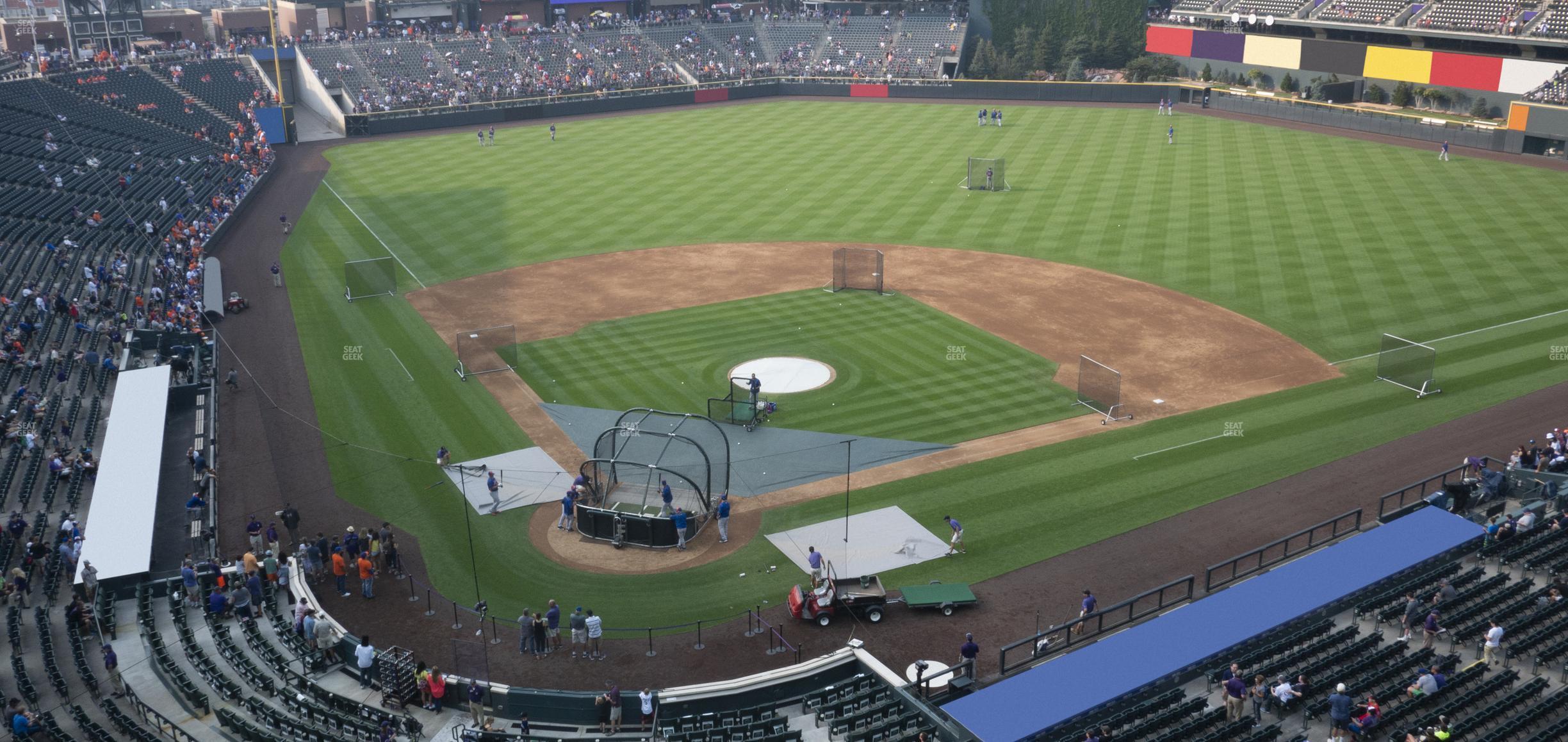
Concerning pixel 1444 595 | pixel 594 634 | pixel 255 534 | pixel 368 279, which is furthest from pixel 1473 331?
pixel 368 279

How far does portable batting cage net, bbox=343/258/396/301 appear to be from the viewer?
150ft

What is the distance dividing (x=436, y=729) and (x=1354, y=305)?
1363 inches

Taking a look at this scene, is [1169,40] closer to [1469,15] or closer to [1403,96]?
[1403,96]

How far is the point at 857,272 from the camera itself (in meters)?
46.1

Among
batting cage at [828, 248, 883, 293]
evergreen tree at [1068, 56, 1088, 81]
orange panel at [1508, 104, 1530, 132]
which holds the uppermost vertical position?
evergreen tree at [1068, 56, 1088, 81]

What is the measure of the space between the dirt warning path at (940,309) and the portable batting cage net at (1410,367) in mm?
1490

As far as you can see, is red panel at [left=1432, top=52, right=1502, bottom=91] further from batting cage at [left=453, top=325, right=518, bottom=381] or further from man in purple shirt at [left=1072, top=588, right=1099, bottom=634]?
man in purple shirt at [left=1072, top=588, right=1099, bottom=634]

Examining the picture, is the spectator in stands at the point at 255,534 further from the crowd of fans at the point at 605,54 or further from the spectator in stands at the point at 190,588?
the crowd of fans at the point at 605,54

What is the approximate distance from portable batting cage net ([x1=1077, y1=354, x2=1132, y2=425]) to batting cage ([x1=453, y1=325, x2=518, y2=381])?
17.8 meters

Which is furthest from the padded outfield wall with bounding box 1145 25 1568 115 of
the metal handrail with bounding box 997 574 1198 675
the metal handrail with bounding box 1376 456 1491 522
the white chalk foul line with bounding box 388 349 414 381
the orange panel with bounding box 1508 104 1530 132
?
the white chalk foul line with bounding box 388 349 414 381

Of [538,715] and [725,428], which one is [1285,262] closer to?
[725,428]

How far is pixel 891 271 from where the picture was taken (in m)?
47.3

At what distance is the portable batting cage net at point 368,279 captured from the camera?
45594mm

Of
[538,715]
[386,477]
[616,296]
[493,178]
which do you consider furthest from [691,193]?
[538,715]
